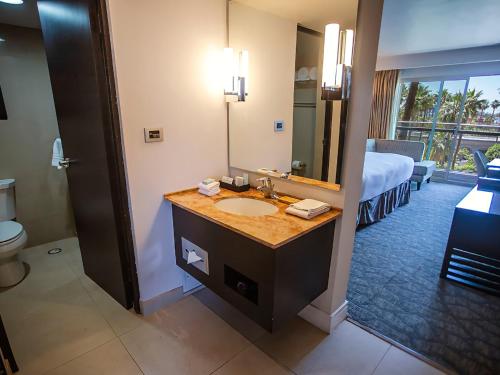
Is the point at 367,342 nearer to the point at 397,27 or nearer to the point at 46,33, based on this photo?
the point at 46,33

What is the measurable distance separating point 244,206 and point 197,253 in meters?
0.43

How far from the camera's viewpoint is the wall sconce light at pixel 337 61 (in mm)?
1359

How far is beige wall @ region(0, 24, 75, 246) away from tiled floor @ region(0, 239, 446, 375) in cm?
87

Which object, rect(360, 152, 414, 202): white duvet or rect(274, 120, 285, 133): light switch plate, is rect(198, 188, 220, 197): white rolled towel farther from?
rect(360, 152, 414, 202): white duvet

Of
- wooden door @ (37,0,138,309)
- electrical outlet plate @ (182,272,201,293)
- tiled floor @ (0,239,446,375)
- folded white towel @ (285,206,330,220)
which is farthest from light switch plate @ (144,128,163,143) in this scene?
tiled floor @ (0,239,446,375)

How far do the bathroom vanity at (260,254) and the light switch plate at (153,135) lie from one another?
384 mm

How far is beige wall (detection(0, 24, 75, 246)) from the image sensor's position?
2.37m

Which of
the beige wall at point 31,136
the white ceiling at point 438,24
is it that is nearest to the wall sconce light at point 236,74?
the beige wall at point 31,136

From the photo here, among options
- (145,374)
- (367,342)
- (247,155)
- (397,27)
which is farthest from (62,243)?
(397,27)

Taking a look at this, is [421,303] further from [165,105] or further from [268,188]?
[165,105]

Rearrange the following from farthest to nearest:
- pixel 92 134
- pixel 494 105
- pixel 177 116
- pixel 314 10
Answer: pixel 494 105 < pixel 177 116 < pixel 92 134 < pixel 314 10

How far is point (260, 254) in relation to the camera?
127 cm

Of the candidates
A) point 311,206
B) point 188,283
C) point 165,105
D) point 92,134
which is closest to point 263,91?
point 165,105

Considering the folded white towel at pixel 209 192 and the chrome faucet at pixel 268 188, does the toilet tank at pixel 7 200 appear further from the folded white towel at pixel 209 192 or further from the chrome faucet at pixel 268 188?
the chrome faucet at pixel 268 188
